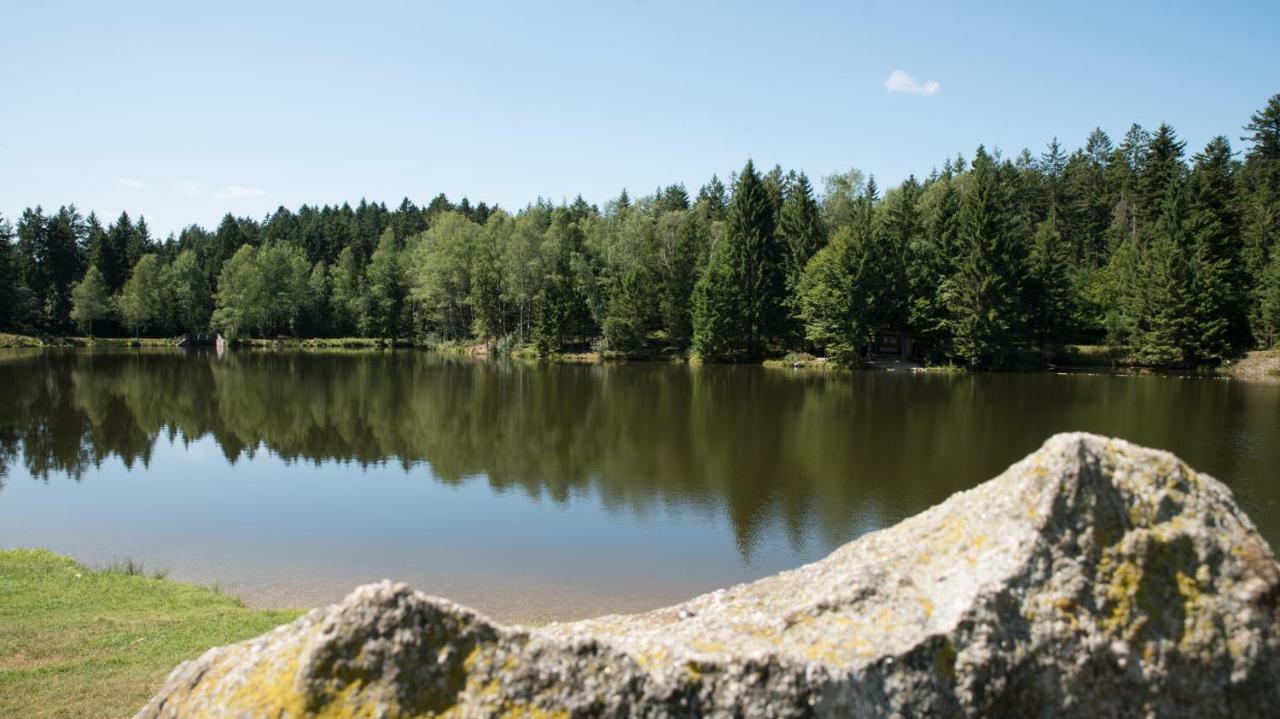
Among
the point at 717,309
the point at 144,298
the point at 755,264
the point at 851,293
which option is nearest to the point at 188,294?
the point at 144,298

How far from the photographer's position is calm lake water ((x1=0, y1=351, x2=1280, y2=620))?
16469 mm

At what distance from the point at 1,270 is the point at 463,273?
169 feet

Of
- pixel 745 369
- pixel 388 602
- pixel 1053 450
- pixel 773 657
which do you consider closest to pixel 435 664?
pixel 388 602

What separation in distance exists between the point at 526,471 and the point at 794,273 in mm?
57211

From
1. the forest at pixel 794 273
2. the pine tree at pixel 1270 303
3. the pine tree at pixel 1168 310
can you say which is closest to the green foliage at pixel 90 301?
the forest at pixel 794 273

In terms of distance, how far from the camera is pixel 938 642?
13.2 feet

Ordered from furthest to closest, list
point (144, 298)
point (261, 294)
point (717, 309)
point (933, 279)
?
point (261, 294) → point (144, 298) → point (717, 309) → point (933, 279)

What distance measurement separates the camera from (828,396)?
46.7 metres

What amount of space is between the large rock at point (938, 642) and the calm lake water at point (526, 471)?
32.1 feet

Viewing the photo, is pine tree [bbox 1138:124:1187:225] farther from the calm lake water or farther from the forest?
the calm lake water

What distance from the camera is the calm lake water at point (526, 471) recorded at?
16.5 meters

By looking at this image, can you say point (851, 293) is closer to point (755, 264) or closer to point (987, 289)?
point (987, 289)

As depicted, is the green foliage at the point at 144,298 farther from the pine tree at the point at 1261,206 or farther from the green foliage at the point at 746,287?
the pine tree at the point at 1261,206

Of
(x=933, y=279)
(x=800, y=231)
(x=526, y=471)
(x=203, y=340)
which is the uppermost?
(x=800, y=231)
